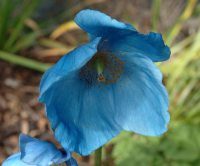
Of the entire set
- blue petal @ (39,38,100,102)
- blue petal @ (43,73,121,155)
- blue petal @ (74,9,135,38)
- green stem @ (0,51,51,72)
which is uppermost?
blue petal @ (74,9,135,38)

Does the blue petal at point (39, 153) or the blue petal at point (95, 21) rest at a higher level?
the blue petal at point (95, 21)

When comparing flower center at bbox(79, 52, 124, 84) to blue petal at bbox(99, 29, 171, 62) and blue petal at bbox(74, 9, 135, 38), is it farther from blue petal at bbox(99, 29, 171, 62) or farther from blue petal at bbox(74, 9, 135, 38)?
blue petal at bbox(74, 9, 135, 38)

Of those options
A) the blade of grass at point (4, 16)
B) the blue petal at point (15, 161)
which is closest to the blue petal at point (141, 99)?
the blue petal at point (15, 161)

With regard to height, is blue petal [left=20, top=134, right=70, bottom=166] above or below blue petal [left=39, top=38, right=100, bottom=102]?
below

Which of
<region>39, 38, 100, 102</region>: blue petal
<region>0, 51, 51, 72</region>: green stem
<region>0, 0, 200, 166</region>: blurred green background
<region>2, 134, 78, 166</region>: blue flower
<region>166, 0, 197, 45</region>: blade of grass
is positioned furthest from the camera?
<region>166, 0, 197, 45</region>: blade of grass

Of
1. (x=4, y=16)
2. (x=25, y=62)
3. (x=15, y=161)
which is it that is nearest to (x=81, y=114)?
(x=15, y=161)

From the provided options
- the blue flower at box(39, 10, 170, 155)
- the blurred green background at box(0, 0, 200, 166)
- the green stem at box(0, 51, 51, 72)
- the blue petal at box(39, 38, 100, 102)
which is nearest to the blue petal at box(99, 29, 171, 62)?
the blue flower at box(39, 10, 170, 155)

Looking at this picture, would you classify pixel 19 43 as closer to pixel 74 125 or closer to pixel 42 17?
pixel 42 17

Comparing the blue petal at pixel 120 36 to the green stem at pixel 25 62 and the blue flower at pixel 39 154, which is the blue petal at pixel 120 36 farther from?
the green stem at pixel 25 62
